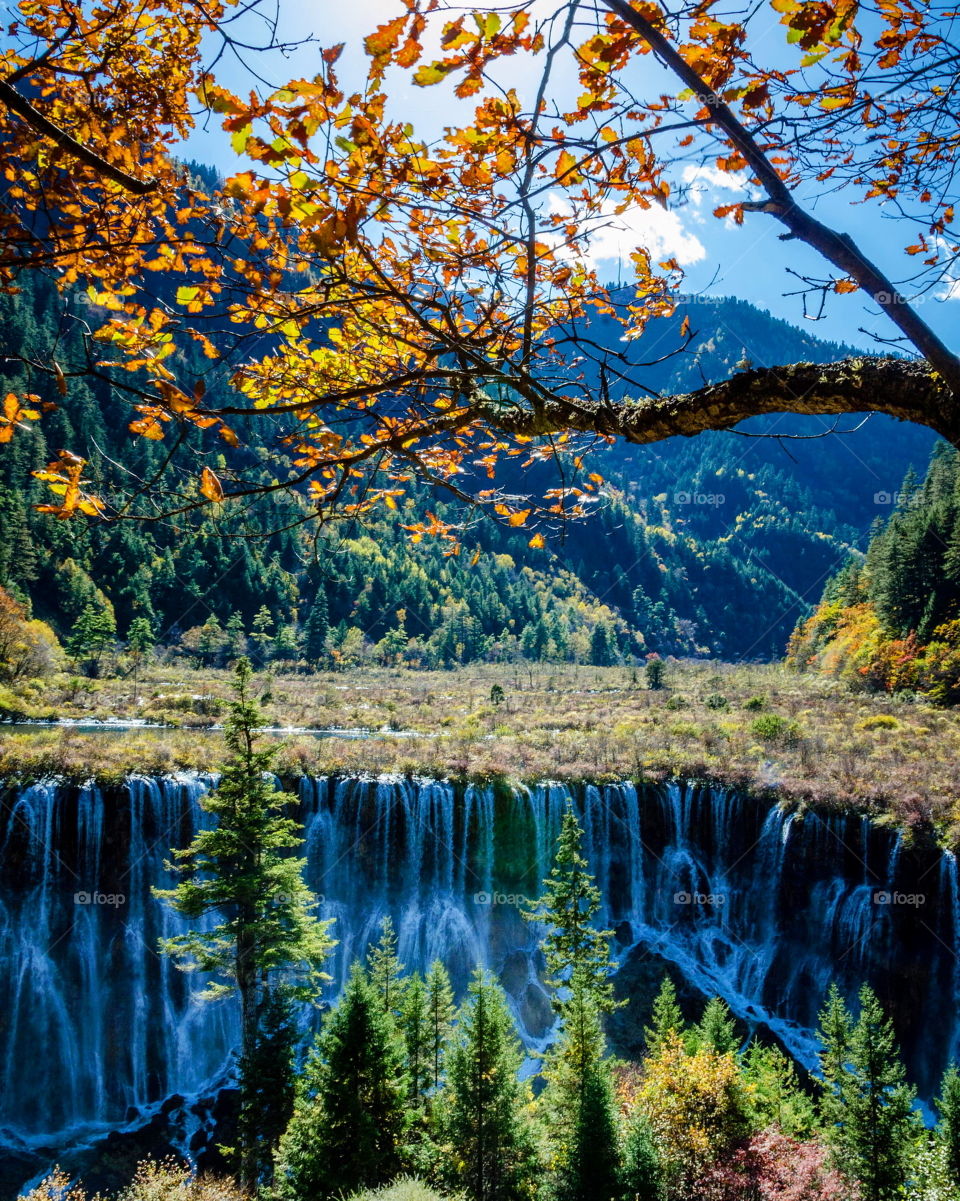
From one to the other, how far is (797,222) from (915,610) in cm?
4227

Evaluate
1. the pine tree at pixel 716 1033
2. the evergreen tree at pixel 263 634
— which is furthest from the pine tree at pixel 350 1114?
the evergreen tree at pixel 263 634

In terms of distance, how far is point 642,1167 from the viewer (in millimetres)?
12273

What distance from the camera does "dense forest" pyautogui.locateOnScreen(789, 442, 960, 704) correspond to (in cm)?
3494

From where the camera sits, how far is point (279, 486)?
8.23ft

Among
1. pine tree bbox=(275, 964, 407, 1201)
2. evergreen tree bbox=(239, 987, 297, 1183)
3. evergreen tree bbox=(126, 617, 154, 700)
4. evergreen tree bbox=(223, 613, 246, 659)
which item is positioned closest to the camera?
pine tree bbox=(275, 964, 407, 1201)

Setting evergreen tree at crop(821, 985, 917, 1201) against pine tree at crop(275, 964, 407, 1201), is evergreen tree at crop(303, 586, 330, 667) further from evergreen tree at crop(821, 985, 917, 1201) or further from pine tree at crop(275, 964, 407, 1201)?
evergreen tree at crop(821, 985, 917, 1201)

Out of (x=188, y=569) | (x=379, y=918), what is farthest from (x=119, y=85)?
(x=188, y=569)

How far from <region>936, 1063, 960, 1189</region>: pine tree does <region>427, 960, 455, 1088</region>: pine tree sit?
966cm

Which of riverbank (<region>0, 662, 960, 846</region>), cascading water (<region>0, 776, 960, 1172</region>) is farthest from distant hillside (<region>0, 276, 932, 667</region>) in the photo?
cascading water (<region>0, 776, 960, 1172</region>)

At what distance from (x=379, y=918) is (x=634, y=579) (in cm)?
14617

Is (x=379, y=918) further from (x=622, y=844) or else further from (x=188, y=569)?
(x=188, y=569)

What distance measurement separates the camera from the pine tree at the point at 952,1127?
12594 millimetres

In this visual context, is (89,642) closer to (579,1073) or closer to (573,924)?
(573,924)

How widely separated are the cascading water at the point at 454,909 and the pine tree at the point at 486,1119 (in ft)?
25.9
